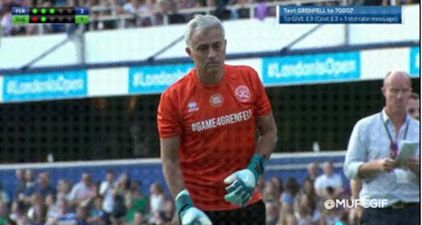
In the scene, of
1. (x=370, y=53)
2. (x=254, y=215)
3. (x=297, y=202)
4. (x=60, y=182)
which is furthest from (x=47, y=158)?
(x=254, y=215)

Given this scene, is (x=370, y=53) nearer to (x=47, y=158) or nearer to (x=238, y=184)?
(x=47, y=158)

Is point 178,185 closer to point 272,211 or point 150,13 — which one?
point 272,211

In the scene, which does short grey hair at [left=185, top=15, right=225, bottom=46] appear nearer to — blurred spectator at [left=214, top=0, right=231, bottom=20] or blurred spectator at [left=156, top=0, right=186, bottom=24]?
blurred spectator at [left=214, top=0, right=231, bottom=20]

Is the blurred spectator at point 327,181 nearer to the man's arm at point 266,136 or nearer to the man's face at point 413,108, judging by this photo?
the man's face at point 413,108

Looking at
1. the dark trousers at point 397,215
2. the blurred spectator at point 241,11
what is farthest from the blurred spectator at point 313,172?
the dark trousers at point 397,215

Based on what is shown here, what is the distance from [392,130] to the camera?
6.77 metres

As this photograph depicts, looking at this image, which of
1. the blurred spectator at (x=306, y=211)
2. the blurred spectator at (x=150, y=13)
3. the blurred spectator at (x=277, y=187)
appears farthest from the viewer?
the blurred spectator at (x=150, y=13)

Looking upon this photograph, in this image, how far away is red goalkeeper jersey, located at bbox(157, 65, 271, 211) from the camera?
19.7ft

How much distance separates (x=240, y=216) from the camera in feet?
20.1

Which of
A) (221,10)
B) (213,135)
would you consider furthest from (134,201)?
(213,135)

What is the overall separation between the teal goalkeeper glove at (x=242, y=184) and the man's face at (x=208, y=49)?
0.43m

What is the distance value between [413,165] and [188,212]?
1.27 metres
